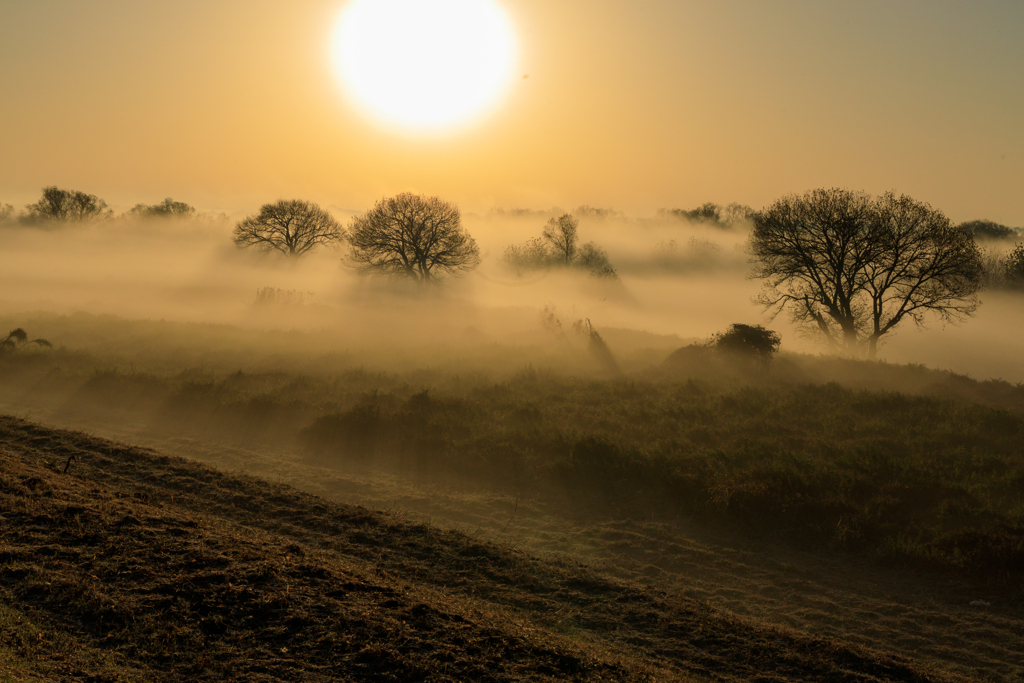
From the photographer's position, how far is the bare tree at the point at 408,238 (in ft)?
166

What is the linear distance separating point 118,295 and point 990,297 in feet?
256

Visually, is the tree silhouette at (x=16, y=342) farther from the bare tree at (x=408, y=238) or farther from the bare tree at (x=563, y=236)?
the bare tree at (x=563, y=236)

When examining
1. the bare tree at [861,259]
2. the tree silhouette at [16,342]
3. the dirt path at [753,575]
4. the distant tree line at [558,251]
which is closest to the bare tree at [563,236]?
the distant tree line at [558,251]

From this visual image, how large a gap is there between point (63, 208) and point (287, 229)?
45.2 m

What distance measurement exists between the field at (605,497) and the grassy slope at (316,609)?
0.05 m

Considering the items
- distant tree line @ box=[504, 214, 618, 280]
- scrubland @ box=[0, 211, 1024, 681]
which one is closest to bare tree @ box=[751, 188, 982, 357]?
scrubland @ box=[0, 211, 1024, 681]

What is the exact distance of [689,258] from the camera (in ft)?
310

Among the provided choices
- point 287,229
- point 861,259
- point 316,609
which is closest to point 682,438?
point 316,609

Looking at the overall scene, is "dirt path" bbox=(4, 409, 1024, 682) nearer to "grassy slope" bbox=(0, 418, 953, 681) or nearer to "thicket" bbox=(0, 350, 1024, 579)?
"thicket" bbox=(0, 350, 1024, 579)

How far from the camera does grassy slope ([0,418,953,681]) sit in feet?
17.5

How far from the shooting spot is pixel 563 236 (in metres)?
77.3

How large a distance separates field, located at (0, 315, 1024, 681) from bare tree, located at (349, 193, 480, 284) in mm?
27530

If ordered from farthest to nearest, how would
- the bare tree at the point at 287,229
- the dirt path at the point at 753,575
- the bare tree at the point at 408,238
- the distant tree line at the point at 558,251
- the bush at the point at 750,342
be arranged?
the distant tree line at the point at 558,251 → the bare tree at the point at 287,229 → the bare tree at the point at 408,238 → the bush at the point at 750,342 → the dirt path at the point at 753,575

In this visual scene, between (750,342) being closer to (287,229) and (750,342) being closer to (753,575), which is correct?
(753,575)
